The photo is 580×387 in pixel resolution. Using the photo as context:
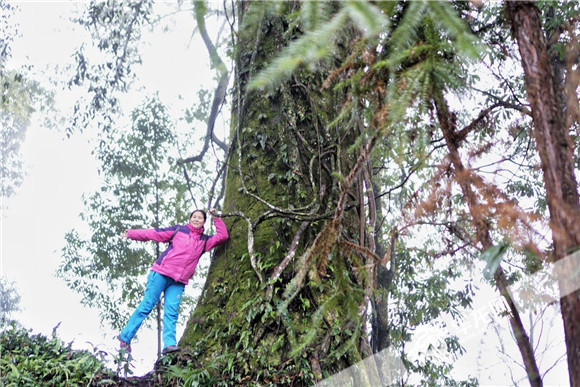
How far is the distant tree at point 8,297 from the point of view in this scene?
18909 millimetres

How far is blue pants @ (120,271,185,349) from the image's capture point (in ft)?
17.8

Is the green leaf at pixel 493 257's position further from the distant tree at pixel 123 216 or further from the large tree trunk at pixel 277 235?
the distant tree at pixel 123 216

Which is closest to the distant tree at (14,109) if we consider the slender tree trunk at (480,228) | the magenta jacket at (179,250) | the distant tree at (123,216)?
the distant tree at (123,216)

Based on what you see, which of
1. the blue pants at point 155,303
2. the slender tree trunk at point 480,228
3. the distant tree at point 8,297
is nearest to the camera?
the slender tree trunk at point 480,228

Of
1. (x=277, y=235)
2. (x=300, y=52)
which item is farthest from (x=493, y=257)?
(x=277, y=235)

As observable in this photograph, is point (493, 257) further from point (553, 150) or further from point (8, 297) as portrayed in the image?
point (8, 297)

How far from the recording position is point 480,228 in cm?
204

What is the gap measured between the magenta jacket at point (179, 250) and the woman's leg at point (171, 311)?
0.10 meters

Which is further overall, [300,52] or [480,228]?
[480,228]

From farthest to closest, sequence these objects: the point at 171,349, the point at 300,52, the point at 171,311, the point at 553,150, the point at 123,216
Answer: the point at 123,216, the point at 171,311, the point at 171,349, the point at 553,150, the point at 300,52

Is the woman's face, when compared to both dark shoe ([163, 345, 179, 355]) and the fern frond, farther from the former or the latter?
the fern frond

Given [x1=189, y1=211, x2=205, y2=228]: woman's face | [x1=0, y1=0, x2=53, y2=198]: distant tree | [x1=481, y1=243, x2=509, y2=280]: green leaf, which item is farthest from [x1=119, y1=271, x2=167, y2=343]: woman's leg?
[x1=0, y1=0, x2=53, y2=198]: distant tree

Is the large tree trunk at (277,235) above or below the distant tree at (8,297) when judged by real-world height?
below

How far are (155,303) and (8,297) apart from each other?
51.8 ft
